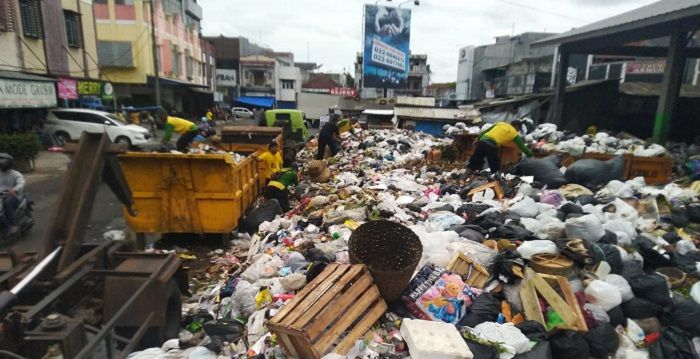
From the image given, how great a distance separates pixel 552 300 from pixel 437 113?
1636cm

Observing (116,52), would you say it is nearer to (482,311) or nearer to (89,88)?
(89,88)

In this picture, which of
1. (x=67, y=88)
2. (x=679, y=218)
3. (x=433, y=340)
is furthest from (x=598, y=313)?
(x=67, y=88)

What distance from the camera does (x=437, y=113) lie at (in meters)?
18.8

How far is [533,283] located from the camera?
326 cm

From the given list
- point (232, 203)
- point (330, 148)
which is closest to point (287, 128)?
point (330, 148)

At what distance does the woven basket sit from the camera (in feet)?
11.2

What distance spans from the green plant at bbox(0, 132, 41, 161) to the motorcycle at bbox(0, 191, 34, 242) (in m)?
5.57

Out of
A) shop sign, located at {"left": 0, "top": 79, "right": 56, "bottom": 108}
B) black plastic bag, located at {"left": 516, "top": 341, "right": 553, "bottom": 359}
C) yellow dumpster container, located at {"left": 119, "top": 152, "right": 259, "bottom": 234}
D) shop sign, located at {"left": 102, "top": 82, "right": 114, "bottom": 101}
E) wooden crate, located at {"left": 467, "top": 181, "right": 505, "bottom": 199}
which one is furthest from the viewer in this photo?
shop sign, located at {"left": 102, "top": 82, "right": 114, "bottom": 101}

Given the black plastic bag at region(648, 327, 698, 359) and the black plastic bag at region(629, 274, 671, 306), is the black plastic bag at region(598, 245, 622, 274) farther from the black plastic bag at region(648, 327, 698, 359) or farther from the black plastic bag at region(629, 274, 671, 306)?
the black plastic bag at region(648, 327, 698, 359)

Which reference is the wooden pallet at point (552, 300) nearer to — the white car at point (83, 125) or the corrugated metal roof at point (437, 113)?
the corrugated metal roof at point (437, 113)

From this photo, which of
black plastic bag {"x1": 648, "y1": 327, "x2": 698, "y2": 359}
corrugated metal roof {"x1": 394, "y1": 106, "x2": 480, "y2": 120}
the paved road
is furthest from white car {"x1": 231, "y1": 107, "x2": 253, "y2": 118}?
black plastic bag {"x1": 648, "y1": 327, "x2": 698, "y2": 359}

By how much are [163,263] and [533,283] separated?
120 inches

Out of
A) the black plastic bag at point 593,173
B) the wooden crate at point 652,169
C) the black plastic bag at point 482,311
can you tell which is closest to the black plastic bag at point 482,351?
the black plastic bag at point 482,311

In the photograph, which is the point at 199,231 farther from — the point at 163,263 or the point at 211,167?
the point at 163,263
